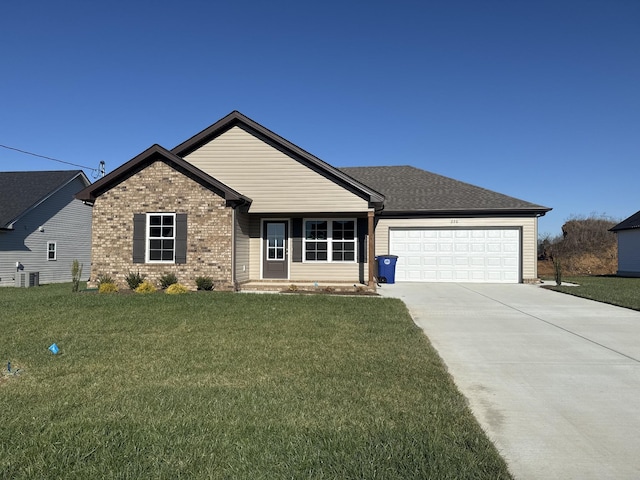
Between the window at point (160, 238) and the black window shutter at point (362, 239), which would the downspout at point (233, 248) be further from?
the black window shutter at point (362, 239)

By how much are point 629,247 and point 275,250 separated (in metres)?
24.2

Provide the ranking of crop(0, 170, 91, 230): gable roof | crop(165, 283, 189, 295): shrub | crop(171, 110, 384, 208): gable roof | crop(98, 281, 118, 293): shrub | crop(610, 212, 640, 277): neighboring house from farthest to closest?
crop(610, 212, 640, 277): neighboring house, crop(0, 170, 91, 230): gable roof, crop(171, 110, 384, 208): gable roof, crop(98, 281, 118, 293): shrub, crop(165, 283, 189, 295): shrub

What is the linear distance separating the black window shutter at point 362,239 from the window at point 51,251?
54.5 ft

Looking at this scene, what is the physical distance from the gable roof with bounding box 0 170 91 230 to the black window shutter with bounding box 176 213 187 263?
1127cm

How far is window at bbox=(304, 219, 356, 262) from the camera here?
56.4ft

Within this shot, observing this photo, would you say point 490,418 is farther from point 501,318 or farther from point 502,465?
point 501,318

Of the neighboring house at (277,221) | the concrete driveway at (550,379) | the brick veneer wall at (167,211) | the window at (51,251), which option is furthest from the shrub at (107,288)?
the window at (51,251)

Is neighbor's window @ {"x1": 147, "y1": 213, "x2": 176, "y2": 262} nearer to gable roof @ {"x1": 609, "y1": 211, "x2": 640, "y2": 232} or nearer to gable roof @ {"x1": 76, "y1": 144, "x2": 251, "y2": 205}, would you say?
gable roof @ {"x1": 76, "y1": 144, "x2": 251, "y2": 205}

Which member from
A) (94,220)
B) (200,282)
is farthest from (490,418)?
(94,220)

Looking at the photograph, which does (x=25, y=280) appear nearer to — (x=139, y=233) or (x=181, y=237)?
(x=139, y=233)

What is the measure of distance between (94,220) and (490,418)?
14.0 meters

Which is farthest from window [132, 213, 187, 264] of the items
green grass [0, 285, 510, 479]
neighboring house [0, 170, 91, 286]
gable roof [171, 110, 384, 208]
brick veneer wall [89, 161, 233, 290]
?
neighboring house [0, 170, 91, 286]

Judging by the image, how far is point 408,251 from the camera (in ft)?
62.5

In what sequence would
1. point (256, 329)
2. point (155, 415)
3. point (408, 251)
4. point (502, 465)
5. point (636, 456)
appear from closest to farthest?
1. point (502, 465)
2. point (636, 456)
3. point (155, 415)
4. point (256, 329)
5. point (408, 251)
